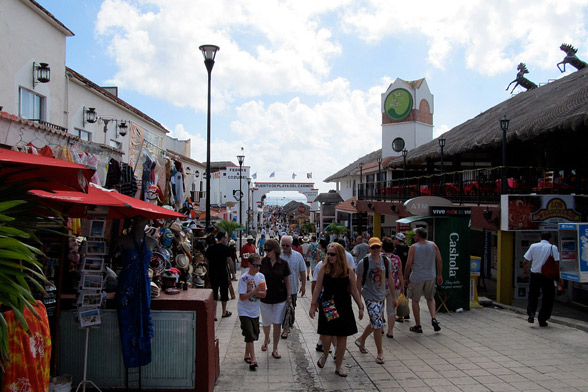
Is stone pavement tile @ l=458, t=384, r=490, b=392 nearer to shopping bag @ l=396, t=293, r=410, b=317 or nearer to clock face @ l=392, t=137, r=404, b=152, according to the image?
shopping bag @ l=396, t=293, r=410, b=317

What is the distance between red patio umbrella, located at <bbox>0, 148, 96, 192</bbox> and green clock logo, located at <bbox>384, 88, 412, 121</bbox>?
3500 centimetres

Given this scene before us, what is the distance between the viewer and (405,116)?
36562 mm

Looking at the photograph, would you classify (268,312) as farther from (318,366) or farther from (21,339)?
(21,339)

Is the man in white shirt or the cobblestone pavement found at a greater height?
the man in white shirt

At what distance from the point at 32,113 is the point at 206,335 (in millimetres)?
12699

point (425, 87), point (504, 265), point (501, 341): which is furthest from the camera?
point (425, 87)

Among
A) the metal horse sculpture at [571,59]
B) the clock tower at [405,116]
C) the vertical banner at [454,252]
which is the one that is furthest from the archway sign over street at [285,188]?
the vertical banner at [454,252]

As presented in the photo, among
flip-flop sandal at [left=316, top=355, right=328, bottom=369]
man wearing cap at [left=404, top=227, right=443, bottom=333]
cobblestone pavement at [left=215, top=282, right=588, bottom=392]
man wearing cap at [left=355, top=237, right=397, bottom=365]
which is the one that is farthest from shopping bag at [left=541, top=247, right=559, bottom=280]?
flip-flop sandal at [left=316, top=355, right=328, bottom=369]

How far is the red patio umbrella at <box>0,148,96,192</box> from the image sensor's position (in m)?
3.38

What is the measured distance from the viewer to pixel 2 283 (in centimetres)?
290

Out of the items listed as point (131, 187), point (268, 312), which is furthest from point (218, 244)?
point (268, 312)

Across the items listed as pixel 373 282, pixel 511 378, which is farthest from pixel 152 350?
pixel 511 378

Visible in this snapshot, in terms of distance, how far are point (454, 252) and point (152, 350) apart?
650cm

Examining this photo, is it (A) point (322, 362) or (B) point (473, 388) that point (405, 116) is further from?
(B) point (473, 388)
